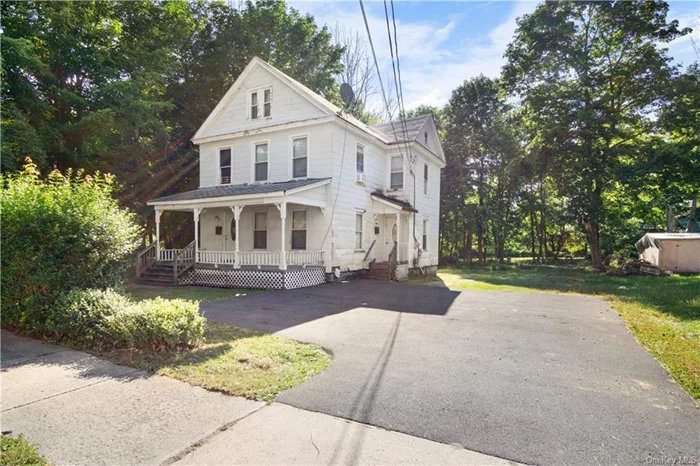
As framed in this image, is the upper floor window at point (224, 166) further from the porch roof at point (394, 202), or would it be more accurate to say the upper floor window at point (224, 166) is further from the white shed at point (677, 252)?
the white shed at point (677, 252)

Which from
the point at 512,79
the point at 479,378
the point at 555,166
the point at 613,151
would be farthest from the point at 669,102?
the point at 479,378

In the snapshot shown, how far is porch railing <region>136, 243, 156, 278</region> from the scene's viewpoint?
49.7 feet

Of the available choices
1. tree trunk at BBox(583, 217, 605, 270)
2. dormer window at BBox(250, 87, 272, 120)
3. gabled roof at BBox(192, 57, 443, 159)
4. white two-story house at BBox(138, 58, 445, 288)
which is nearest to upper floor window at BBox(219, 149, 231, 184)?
white two-story house at BBox(138, 58, 445, 288)

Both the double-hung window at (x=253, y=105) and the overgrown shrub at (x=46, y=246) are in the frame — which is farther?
the double-hung window at (x=253, y=105)

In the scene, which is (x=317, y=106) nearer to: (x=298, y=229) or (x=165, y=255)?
(x=298, y=229)

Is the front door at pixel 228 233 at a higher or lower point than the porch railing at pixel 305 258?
higher

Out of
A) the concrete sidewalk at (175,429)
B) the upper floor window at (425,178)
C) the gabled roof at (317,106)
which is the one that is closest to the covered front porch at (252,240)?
the gabled roof at (317,106)

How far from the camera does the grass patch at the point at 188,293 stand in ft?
36.0

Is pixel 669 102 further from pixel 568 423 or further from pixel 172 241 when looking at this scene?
pixel 172 241

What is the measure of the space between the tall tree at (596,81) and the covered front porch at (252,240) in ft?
53.5

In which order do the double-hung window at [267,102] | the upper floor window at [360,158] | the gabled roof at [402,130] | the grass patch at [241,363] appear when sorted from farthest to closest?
the gabled roof at [402,130] < the upper floor window at [360,158] < the double-hung window at [267,102] < the grass patch at [241,363]

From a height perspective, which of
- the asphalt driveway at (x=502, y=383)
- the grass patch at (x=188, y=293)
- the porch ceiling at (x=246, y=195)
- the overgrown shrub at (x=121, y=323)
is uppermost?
Result: the porch ceiling at (x=246, y=195)

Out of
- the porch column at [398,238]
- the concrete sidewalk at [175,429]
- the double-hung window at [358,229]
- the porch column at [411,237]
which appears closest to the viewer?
the concrete sidewalk at [175,429]

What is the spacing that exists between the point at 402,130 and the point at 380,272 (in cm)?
803
